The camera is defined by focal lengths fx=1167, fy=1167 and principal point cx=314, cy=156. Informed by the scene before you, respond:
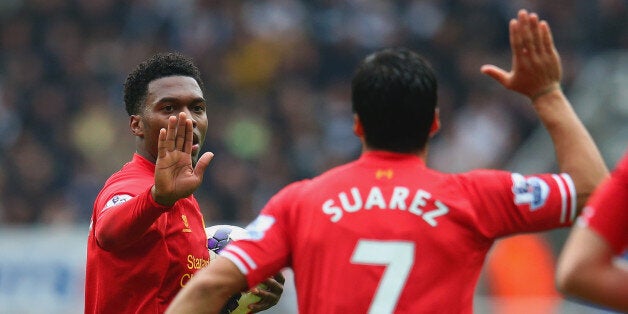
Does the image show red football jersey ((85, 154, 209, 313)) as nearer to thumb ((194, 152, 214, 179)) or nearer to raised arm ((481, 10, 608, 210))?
thumb ((194, 152, 214, 179))

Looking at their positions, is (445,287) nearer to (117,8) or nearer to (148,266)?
(148,266)

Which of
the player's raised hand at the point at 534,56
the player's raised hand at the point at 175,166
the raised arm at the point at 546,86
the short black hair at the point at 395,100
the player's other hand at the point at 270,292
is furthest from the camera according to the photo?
the player's other hand at the point at 270,292

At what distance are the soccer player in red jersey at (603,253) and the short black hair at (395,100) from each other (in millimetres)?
825

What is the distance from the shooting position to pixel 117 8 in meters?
17.9

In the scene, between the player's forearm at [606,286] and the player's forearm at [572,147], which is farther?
the player's forearm at [572,147]

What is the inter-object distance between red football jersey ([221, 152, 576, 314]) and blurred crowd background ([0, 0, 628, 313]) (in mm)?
9761

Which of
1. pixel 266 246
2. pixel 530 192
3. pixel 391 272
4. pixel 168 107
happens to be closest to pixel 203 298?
pixel 266 246

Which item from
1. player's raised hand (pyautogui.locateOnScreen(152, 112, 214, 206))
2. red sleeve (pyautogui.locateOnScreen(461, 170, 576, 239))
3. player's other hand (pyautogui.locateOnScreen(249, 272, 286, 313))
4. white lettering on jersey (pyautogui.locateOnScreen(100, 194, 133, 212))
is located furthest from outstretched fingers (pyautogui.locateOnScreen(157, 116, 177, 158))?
red sleeve (pyautogui.locateOnScreen(461, 170, 576, 239))

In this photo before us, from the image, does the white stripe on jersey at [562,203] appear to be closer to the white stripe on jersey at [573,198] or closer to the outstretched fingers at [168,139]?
the white stripe on jersey at [573,198]

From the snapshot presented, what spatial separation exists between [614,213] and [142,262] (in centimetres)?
250

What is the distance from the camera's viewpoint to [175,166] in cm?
475

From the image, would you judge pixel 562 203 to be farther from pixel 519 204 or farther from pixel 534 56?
pixel 534 56

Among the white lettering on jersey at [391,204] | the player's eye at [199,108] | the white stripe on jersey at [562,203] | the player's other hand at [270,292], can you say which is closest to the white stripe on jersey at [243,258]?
the white lettering on jersey at [391,204]

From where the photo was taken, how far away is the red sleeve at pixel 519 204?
A: 394 cm
